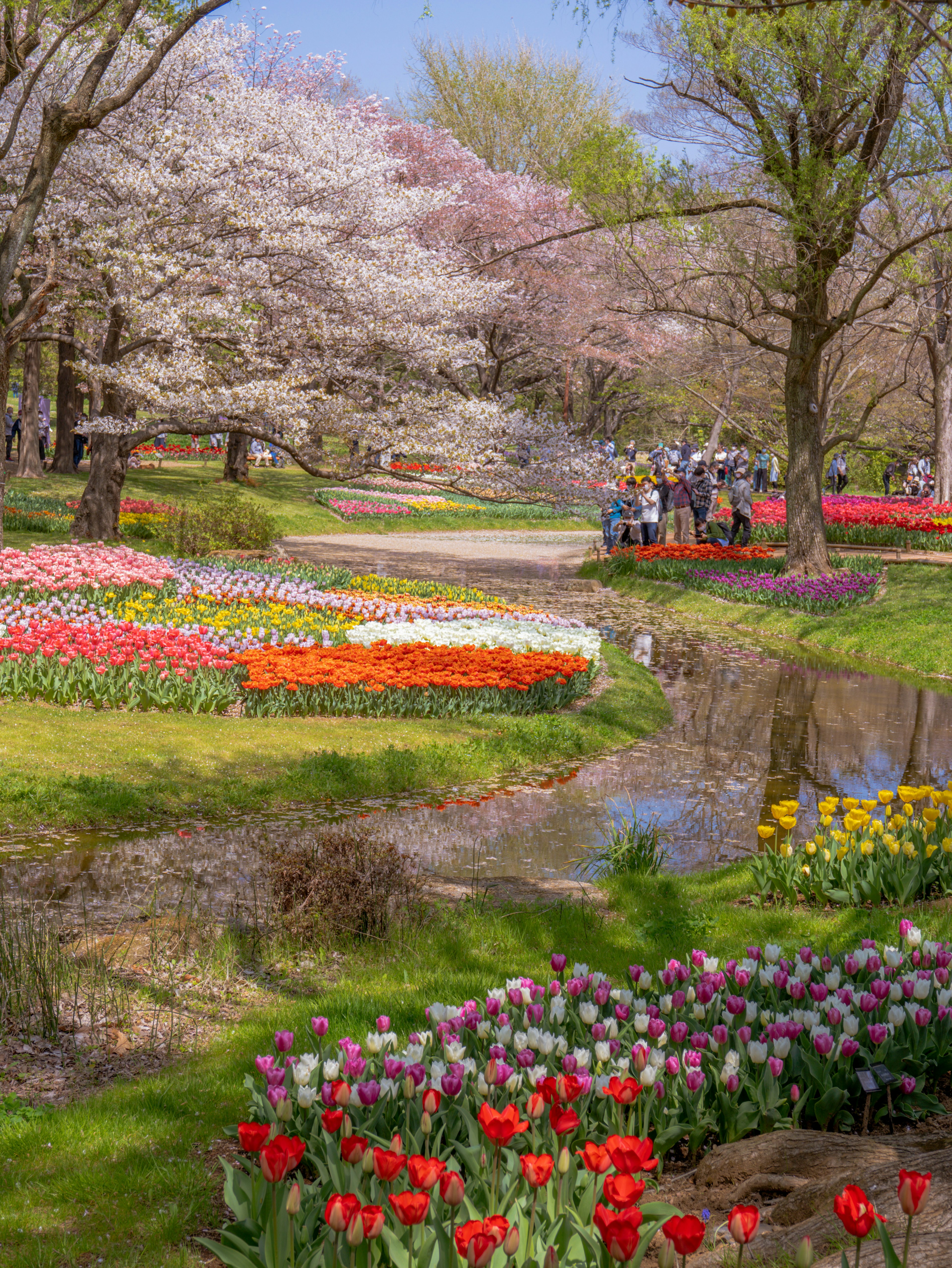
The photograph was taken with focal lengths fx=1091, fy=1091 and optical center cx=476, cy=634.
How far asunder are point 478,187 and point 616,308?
19.4 meters

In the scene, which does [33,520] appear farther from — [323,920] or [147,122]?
[323,920]

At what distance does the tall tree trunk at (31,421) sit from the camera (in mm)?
27078

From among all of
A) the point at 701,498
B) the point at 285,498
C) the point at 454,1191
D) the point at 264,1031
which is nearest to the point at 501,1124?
the point at 454,1191

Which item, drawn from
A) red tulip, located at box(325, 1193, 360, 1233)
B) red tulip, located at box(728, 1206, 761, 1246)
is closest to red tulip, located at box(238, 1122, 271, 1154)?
red tulip, located at box(325, 1193, 360, 1233)

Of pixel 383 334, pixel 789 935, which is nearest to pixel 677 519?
pixel 383 334

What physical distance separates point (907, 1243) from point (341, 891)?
400cm

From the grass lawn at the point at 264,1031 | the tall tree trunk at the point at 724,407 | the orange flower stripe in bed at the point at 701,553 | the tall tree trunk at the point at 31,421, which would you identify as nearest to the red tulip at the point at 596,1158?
the grass lawn at the point at 264,1031

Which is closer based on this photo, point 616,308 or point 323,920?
point 323,920

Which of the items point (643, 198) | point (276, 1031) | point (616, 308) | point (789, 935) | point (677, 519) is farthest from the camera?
point (677, 519)

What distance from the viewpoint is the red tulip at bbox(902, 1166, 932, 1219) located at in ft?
6.25

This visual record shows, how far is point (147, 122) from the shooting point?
58.2 ft

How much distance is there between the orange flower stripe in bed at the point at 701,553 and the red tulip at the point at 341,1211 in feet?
66.6

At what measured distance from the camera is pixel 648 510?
24.4 meters

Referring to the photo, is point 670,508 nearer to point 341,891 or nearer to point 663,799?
point 663,799
